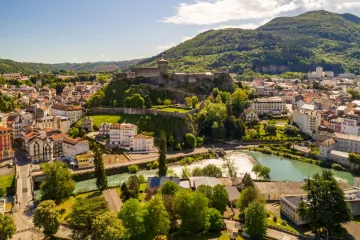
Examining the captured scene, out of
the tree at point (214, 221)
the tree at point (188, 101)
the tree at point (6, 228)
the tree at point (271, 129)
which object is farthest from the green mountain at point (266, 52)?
the tree at point (6, 228)

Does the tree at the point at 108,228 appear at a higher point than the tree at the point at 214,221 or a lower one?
higher

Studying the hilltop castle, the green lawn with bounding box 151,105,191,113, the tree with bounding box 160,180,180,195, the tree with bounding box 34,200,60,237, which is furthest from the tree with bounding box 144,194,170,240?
the hilltop castle

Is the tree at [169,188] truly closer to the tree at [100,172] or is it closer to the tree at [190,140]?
the tree at [100,172]

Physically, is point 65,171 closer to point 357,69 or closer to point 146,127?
point 146,127

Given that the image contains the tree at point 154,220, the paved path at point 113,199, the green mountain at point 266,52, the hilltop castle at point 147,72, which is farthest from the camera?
the green mountain at point 266,52

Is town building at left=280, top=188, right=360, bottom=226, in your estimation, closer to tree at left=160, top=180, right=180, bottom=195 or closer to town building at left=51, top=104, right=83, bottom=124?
tree at left=160, top=180, right=180, bottom=195

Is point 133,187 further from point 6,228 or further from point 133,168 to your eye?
point 6,228

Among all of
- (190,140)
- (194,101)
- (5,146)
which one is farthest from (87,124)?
(194,101)
